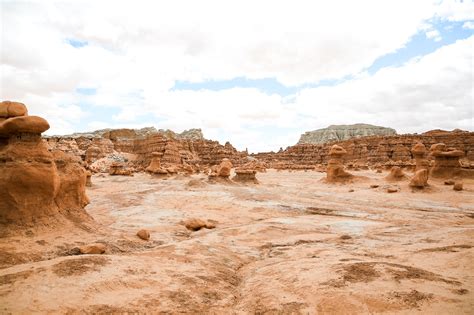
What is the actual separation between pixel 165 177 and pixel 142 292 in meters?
24.1

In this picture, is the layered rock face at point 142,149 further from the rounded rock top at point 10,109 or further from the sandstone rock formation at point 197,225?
the rounded rock top at point 10,109

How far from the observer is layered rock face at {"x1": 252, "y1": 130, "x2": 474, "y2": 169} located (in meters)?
43.2

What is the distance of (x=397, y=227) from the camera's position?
8.70 meters

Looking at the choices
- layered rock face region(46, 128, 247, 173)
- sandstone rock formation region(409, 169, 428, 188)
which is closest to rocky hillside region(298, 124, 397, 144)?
layered rock face region(46, 128, 247, 173)

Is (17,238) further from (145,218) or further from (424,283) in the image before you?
(424,283)

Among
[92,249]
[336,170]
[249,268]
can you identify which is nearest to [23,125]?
[92,249]

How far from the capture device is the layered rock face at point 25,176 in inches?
236

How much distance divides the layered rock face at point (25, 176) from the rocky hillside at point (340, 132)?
3980 inches

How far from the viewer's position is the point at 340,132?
112 m

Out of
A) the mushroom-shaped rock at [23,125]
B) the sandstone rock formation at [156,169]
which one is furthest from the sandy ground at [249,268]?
the sandstone rock formation at [156,169]

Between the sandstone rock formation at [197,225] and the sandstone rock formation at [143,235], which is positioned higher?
the sandstone rock formation at [143,235]

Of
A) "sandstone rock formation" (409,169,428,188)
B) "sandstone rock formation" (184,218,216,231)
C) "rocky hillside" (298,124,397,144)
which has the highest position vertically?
Answer: "rocky hillside" (298,124,397,144)

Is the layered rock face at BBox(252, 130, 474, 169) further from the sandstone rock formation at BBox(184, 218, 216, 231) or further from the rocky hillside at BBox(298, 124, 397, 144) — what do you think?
the rocky hillside at BBox(298, 124, 397, 144)

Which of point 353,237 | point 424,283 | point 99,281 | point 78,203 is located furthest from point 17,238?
point 353,237
